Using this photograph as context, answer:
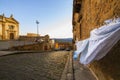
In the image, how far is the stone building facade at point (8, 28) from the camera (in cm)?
4806

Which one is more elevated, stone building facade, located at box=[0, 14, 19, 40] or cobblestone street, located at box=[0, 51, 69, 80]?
stone building facade, located at box=[0, 14, 19, 40]

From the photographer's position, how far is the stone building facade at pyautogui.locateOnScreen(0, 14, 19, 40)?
158 ft

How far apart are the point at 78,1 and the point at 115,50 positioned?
910 cm

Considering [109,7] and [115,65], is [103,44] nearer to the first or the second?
[115,65]

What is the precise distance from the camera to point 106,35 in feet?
9.55

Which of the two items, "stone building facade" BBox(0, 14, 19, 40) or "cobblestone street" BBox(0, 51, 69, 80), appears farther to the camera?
"stone building facade" BBox(0, 14, 19, 40)

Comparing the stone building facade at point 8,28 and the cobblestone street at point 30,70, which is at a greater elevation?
the stone building facade at point 8,28

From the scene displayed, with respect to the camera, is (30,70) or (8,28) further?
(8,28)

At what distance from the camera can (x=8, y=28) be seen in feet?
165

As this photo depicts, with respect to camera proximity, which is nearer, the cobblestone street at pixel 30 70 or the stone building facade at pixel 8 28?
the cobblestone street at pixel 30 70

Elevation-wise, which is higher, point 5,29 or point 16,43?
point 5,29

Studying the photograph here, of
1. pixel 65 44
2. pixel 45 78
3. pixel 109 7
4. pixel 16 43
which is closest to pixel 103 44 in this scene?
pixel 109 7

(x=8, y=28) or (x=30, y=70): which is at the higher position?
(x=8, y=28)

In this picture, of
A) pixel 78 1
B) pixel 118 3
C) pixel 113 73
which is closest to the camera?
pixel 118 3
